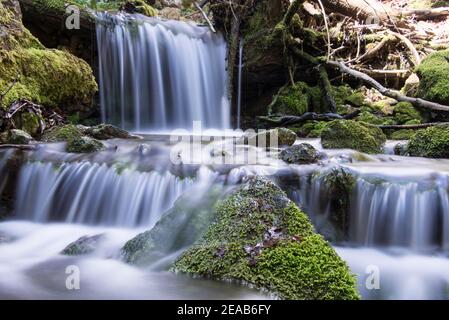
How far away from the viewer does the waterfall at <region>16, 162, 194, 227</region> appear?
5074 mm

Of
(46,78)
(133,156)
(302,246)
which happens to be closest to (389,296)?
(302,246)

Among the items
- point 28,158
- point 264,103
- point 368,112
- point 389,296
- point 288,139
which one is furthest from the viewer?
point 264,103

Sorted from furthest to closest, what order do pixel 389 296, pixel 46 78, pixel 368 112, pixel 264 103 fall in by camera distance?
pixel 264 103, pixel 368 112, pixel 46 78, pixel 389 296

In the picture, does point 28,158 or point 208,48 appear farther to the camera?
point 208,48

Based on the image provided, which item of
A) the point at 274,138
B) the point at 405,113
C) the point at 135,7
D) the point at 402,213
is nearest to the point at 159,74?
the point at 135,7

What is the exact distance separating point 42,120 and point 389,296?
237 inches

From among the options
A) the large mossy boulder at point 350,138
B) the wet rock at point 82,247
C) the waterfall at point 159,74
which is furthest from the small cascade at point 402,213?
the waterfall at point 159,74

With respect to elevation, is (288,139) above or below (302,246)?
above

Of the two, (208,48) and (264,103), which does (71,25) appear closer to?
(208,48)

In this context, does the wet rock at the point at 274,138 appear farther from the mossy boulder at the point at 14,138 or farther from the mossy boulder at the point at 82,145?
the mossy boulder at the point at 14,138

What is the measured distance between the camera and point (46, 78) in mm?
7672

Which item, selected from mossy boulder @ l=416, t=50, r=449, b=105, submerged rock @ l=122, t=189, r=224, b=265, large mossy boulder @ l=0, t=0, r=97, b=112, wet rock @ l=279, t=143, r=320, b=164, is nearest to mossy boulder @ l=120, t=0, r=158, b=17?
large mossy boulder @ l=0, t=0, r=97, b=112

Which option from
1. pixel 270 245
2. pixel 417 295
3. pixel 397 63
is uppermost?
pixel 397 63

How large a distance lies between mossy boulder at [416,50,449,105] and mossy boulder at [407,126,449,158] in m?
2.12
